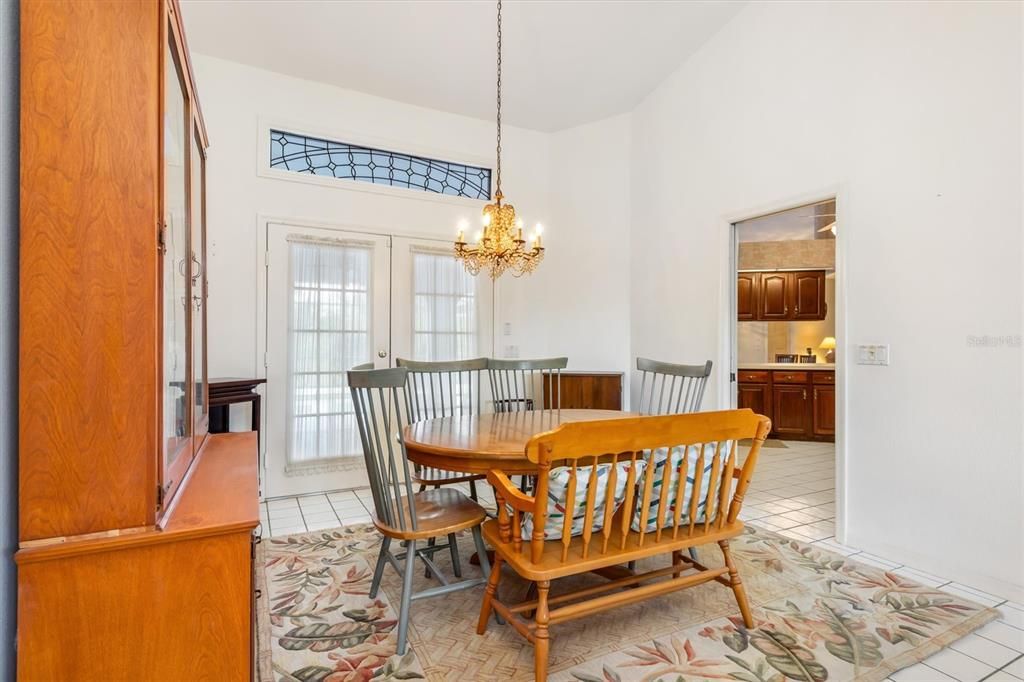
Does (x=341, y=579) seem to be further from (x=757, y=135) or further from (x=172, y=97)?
(x=757, y=135)

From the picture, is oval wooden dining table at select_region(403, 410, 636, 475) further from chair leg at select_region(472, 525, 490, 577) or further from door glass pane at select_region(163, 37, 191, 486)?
door glass pane at select_region(163, 37, 191, 486)

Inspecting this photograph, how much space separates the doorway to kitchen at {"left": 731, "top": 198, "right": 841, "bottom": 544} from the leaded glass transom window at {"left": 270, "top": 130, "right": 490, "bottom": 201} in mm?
2890

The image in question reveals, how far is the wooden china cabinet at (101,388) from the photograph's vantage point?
1.02 metres

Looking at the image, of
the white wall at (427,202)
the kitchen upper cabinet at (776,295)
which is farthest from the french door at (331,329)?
the kitchen upper cabinet at (776,295)

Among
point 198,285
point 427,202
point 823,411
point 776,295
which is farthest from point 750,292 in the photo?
point 198,285

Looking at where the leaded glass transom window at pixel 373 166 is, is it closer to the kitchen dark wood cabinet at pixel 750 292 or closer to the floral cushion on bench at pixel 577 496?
the floral cushion on bench at pixel 577 496

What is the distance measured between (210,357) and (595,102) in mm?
3998

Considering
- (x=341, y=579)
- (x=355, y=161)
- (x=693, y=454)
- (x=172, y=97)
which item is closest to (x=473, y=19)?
(x=355, y=161)

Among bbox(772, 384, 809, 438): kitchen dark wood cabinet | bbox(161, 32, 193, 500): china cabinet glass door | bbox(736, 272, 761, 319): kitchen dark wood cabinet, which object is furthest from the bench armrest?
bbox(736, 272, 761, 319): kitchen dark wood cabinet

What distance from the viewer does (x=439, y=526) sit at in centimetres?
200

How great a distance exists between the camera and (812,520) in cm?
341

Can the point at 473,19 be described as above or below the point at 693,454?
above

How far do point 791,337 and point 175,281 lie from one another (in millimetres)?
7650

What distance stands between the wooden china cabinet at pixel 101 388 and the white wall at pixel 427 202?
2934mm
